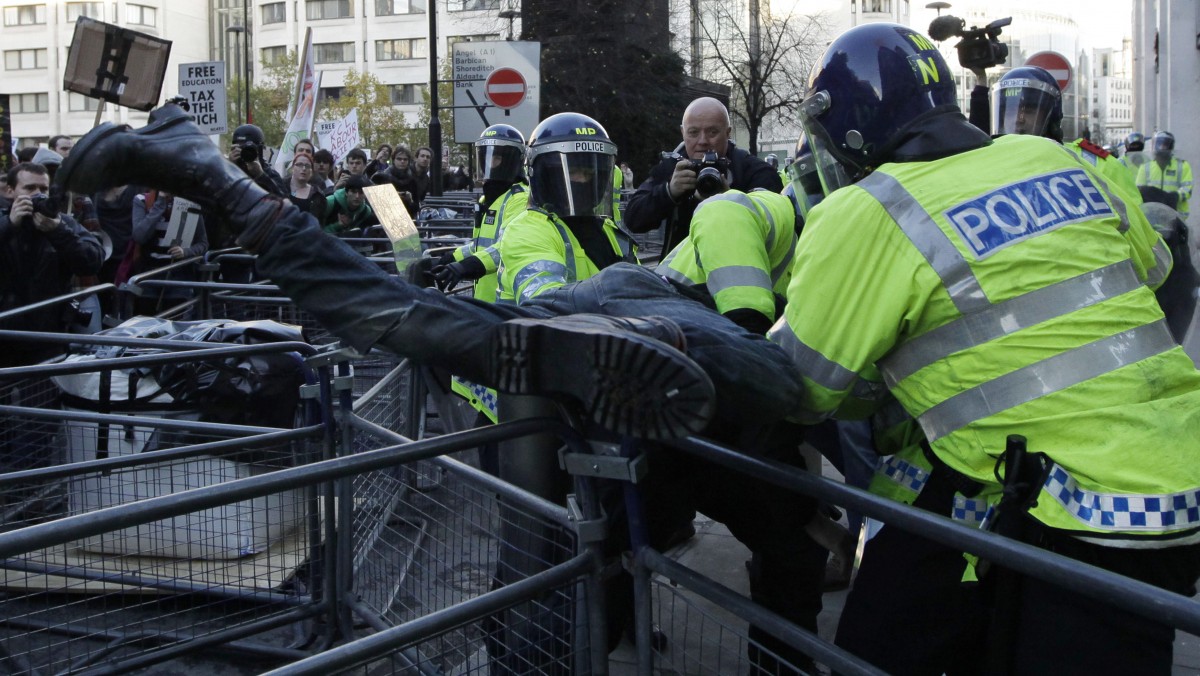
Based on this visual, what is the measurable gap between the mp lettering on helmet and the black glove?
166cm

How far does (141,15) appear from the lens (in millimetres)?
A: 77188

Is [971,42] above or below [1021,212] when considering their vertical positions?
above

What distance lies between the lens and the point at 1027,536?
2.19 m

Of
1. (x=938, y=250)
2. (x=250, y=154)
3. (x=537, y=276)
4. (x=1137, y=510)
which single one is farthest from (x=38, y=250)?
(x=1137, y=510)

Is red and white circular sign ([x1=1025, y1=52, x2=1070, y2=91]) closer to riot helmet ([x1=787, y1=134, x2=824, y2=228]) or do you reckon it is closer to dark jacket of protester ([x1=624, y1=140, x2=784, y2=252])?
dark jacket of protester ([x1=624, y1=140, x2=784, y2=252])

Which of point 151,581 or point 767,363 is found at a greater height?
point 767,363

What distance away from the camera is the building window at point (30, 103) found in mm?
76500

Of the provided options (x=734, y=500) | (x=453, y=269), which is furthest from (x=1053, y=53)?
(x=734, y=500)

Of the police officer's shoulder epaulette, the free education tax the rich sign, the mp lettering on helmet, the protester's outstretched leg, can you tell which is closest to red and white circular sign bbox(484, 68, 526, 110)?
Answer: the free education tax the rich sign

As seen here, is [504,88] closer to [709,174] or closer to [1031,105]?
[1031,105]

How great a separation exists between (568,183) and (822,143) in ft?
7.08

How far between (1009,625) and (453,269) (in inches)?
157

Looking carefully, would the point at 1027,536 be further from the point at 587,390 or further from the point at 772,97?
the point at 772,97

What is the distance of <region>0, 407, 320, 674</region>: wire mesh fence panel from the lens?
3.60 meters
